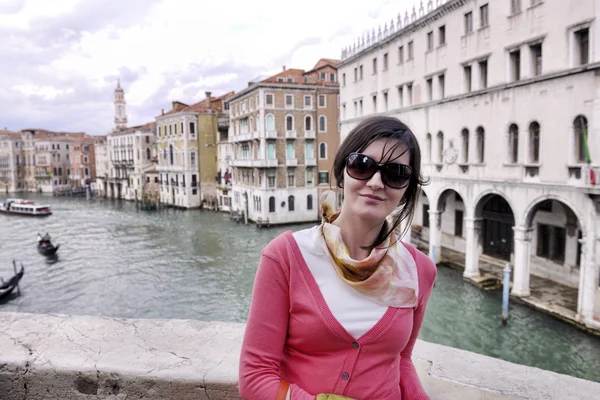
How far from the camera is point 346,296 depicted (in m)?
1.27

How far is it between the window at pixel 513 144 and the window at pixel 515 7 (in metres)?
2.90

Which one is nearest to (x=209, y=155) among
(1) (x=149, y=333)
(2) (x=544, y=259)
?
(2) (x=544, y=259)

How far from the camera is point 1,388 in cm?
172

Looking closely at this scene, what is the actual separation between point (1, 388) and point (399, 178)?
1.66 m

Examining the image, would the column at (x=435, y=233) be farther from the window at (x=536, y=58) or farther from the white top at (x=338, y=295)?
the white top at (x=338, y=295)

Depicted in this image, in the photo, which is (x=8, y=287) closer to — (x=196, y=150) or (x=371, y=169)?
(x=371, y=169)

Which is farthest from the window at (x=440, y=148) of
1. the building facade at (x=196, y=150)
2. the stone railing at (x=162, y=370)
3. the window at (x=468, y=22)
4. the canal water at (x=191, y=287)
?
the building facade at (x=196, y=150)

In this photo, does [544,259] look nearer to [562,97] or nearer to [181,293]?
[562,97]

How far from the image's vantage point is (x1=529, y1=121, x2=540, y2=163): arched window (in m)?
11.5

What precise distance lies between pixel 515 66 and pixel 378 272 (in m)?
12.7

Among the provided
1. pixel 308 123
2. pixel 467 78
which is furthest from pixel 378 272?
pixel 308 123

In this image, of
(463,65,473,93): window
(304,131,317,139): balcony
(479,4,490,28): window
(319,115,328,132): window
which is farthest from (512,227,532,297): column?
(319,115,328,132): window

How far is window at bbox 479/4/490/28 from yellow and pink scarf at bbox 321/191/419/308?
13472 millimetres

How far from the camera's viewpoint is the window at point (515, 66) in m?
12.0
